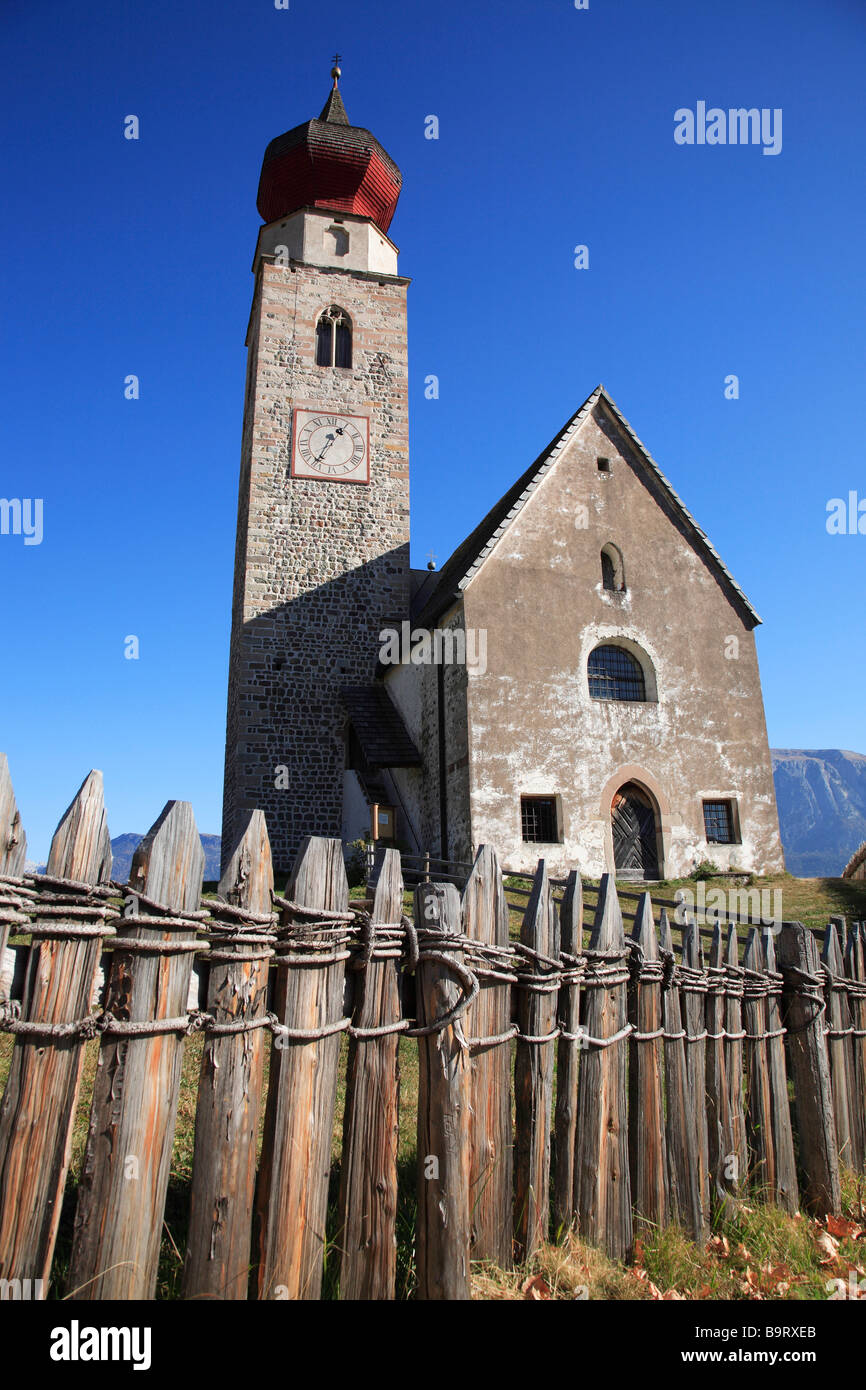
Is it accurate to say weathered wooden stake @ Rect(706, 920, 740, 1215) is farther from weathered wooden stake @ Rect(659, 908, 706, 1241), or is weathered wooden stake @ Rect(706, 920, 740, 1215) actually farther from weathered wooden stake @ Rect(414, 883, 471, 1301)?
weathered wooden stake @ Rect(414, 883, 471, 1301)

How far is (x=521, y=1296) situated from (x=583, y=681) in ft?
48.3

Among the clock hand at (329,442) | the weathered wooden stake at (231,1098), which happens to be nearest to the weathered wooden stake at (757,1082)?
the weathered wooden stake at (231,1098)

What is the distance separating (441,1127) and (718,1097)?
2.57m

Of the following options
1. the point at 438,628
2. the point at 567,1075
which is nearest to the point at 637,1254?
the point at 567,1075

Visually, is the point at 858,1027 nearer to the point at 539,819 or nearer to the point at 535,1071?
the point at 535,1071

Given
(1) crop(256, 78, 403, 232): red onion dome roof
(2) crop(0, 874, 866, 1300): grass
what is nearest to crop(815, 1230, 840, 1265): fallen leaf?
(2) crop(0, 874, 866, 1300): grass

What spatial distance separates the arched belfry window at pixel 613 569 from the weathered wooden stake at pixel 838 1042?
1296 centimetres

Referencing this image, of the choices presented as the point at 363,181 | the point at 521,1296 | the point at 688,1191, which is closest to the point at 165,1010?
the point at 521,1296

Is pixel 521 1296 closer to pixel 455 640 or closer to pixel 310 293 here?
pixel 455 640

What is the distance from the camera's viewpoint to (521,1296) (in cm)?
319

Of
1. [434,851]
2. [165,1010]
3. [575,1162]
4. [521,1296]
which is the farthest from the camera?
[434,851]

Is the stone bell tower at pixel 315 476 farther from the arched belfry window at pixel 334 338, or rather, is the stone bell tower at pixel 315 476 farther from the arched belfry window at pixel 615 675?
the arched belfry window at pixel 615 675

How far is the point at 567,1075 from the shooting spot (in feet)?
12.5

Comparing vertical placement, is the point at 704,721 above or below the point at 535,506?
below
